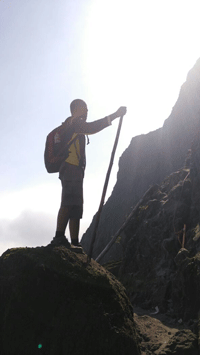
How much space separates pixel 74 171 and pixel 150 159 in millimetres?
35653

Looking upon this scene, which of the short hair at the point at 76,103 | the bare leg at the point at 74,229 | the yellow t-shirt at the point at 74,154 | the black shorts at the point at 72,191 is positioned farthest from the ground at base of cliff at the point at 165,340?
the short hair at the point at 76,103

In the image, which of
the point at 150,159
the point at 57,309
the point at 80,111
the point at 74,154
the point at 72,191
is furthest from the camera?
the point at 150,159

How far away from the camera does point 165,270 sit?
284 inches

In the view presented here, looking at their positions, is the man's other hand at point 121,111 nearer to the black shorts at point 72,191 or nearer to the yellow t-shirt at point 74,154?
the yellow t-shirt at point 74,154

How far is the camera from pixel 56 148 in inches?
155

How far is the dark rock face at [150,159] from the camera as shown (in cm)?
3081

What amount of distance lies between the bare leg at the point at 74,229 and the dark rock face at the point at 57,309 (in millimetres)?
592

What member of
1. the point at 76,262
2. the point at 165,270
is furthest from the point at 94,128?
the point at 165,270

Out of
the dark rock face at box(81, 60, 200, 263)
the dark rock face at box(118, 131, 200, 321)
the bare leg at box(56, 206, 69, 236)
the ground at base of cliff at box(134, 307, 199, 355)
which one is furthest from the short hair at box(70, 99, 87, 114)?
the dark rock face at box(81, 60, 200, 263)

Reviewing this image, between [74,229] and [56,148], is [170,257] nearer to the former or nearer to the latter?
[74,229]

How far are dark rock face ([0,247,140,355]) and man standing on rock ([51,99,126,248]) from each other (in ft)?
1.96

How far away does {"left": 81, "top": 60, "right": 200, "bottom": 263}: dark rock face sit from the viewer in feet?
101

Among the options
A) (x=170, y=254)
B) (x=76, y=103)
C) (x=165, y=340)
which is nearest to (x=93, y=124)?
(x=76, y=103)

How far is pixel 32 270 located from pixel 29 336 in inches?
26.1
